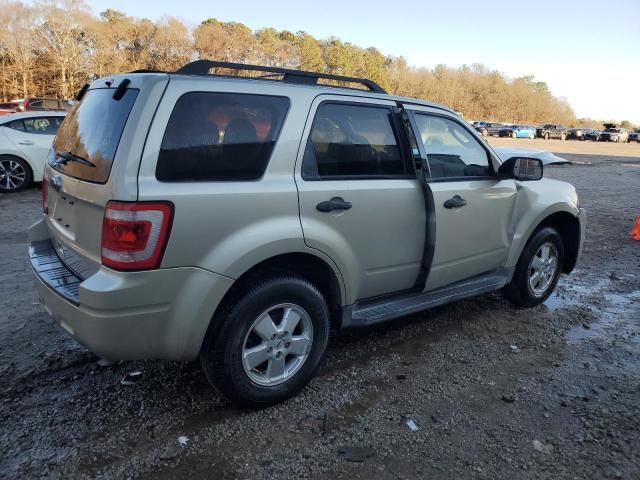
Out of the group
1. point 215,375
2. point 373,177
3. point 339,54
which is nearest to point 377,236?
point 373,177

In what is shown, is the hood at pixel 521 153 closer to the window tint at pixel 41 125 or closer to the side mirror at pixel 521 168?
the side mirror at pixel 521 168

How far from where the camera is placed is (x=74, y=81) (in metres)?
53.5

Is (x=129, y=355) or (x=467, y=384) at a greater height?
(x=129, y=355)

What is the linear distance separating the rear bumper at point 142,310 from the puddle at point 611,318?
3.13m

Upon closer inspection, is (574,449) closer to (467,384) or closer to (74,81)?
(467,384)

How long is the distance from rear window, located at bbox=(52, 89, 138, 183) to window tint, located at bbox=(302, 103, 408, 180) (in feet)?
3.37

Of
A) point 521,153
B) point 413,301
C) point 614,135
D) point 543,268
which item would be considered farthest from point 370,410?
point 614,135

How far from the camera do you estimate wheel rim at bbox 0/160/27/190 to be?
9.52m

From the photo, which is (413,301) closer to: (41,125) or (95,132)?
(95,132)

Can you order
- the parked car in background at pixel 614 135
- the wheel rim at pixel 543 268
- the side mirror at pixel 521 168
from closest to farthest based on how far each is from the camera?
the side mirror at pixel 521 168 → the wheel rim at pixel 543 268 → the parked car in background at pixel 614 135

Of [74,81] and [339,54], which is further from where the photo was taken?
[339,54]

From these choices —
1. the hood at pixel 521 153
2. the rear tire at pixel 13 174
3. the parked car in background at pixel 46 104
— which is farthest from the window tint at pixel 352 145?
the parked car in background at pixel 46 104

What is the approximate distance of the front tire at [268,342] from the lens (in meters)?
2.73

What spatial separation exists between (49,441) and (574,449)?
2.81 m
